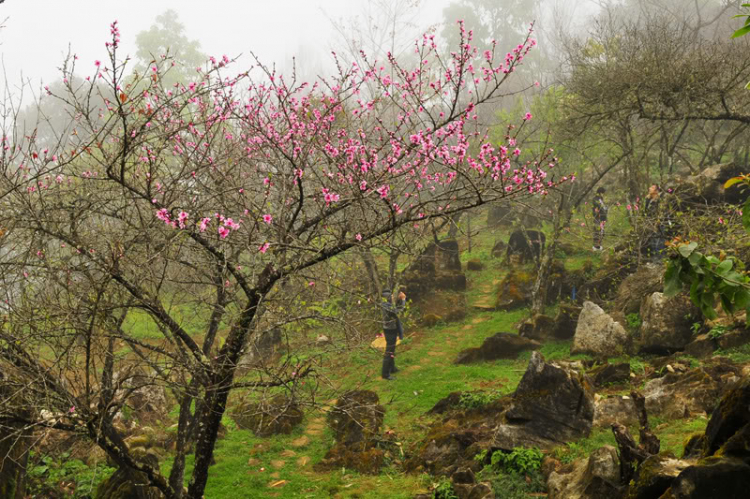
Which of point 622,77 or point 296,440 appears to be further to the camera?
point 622,77

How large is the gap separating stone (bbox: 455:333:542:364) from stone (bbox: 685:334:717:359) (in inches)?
172

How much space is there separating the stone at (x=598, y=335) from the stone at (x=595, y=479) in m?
6.55

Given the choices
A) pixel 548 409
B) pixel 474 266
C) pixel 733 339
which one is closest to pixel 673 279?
pixel 548 409

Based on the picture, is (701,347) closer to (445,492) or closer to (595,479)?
(595,479)

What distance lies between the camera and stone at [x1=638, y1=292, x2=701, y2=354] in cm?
1108

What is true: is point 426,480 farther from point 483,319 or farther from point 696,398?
point 483,319

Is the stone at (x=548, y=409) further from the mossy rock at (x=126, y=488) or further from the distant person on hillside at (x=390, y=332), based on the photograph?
the mossy rock at (x=126, y=488)

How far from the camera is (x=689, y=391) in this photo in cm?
815

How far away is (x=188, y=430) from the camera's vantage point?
8.07 meters

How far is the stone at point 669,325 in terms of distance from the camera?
11.1 m

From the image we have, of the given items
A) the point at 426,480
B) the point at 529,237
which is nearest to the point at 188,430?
the point at 426,480

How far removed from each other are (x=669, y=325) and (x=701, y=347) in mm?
1046

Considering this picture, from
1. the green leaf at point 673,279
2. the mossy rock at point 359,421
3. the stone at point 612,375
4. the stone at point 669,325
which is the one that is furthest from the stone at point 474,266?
the green leaf at point 673,279

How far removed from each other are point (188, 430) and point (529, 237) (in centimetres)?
1565
